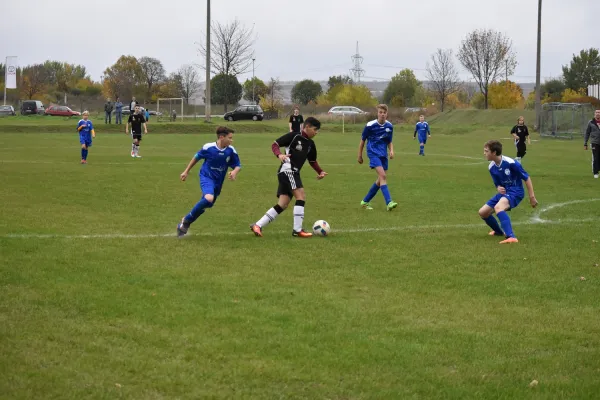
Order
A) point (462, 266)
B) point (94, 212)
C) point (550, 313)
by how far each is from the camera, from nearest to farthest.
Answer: point (550, 313) < point (462, 266) < point (94, 212)

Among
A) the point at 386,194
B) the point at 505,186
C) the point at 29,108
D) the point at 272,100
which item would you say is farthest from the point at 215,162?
the point at 272,100

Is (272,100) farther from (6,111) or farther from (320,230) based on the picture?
(320,230)

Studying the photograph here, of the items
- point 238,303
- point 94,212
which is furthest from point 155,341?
point 94,212

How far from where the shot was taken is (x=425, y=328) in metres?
7.31

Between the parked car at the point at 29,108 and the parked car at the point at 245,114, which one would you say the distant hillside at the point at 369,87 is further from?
the parked car at the point at 245,114

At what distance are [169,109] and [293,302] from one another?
71.6 m

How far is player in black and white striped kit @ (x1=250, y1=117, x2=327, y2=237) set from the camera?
12469 mm

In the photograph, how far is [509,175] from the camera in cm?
1233

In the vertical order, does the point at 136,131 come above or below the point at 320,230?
above

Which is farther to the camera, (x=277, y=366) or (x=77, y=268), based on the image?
(x=77, y=268)

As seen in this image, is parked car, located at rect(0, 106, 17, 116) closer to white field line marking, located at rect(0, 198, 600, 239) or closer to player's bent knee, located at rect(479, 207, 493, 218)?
white field line marking, located at rect(0, 198, 600, 239)

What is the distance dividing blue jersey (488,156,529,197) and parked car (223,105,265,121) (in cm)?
5991

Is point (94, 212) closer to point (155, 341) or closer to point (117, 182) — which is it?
point (117, 182)

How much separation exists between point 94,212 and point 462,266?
7466 millimetres
